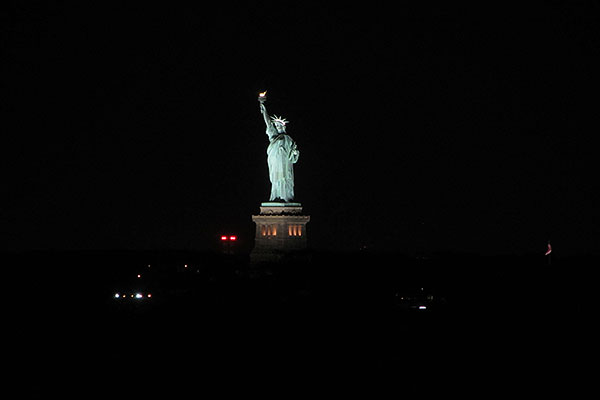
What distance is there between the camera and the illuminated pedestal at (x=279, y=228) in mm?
35844

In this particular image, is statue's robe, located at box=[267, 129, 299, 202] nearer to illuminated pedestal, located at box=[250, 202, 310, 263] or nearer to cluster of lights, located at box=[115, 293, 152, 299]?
illuminated pedestal, located at box=[250, 202, 310, 263]

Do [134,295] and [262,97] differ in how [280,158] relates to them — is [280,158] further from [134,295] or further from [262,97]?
[134,295]

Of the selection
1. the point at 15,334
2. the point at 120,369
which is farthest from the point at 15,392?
the point at 15,334

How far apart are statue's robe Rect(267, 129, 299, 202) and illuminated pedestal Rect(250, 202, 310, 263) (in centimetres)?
85

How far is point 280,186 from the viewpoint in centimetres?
3678

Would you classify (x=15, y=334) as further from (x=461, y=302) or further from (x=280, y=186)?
(x=280, y=186)

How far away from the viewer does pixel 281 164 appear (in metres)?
36.6

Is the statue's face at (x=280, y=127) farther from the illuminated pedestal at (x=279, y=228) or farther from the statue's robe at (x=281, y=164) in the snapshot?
the illuminated pedestal at (x=279, y=228)

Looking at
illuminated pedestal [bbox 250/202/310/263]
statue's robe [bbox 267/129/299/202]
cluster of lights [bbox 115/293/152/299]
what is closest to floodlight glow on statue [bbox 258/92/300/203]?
statue's robe [bbox 267/129/299/202]

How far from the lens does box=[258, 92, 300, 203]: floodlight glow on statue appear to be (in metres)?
36.7

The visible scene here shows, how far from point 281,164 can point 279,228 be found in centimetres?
272

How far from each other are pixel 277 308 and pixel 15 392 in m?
10.3

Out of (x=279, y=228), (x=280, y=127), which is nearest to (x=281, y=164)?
(x=280, y=127)

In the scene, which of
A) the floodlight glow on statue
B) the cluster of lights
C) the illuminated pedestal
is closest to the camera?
the cluster of lights
